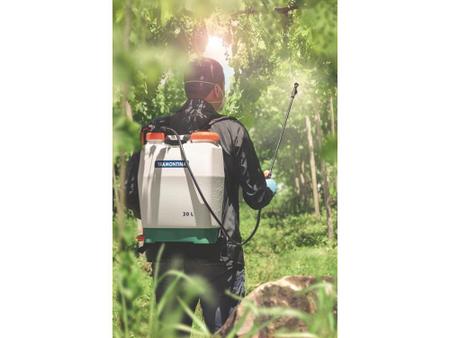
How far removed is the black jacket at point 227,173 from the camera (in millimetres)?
4117

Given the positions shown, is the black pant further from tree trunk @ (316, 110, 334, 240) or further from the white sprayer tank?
tree trunk @ (316, 110, 334, 240)

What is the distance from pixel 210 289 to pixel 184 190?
0.56 metres

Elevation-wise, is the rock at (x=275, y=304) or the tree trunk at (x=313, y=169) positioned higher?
the tree trunk at (x=313, y=169)

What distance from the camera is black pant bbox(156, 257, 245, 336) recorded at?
4094 mm

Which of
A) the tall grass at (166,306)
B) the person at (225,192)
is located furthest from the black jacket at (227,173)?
the tall grass at (166,306)

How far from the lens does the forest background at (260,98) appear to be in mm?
4129

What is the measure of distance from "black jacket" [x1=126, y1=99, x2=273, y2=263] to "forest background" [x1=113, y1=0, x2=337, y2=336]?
0.17 ft

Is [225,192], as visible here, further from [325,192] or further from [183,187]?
[325,192]

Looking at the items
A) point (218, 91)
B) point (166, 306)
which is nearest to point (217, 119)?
point (218, 91)

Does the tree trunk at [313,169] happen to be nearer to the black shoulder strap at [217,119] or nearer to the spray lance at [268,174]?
the spray lance at [268,174]

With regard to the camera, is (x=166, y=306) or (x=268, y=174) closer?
(x=166, y=306)

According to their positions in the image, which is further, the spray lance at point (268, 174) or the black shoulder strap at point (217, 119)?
the black shoulder strap at point (217, 119)

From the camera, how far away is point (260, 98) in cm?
418

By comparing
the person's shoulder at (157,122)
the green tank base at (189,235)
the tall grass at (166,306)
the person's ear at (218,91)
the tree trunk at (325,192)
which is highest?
the person's ear at (218,91)
